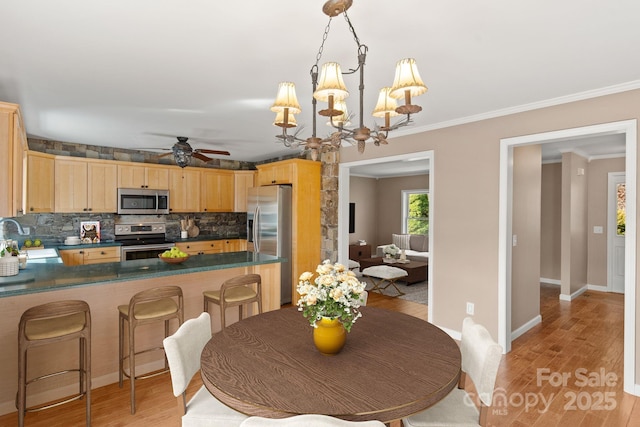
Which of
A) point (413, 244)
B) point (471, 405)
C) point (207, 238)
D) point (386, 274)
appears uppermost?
point (207, 238)

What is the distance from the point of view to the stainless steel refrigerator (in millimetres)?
5004

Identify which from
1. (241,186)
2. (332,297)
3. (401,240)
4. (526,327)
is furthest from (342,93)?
(401,240)

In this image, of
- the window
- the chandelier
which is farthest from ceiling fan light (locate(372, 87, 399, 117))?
the window

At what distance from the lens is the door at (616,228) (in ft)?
19.3

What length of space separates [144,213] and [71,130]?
165 centimetres

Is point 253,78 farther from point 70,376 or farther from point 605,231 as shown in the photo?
point 605,231

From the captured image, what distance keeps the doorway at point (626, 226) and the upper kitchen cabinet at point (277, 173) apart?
2.90m

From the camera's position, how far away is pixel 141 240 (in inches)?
222

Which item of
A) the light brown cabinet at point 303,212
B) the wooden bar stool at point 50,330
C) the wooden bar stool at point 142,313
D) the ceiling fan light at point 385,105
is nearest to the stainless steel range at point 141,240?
the light brown cabinet at point 303,212

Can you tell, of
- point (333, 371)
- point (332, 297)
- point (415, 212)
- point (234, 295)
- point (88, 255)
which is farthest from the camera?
point (415, 212)

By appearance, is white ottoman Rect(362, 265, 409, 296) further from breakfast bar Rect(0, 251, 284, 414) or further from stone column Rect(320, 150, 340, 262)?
breakfast bar Rect(0, 251, 284, 414)

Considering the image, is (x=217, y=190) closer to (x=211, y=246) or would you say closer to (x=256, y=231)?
(x=211, y=246)

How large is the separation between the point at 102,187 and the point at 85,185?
218 millimetres

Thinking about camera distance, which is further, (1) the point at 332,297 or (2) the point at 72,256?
(2) the point at 72,256
